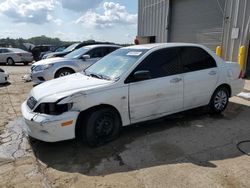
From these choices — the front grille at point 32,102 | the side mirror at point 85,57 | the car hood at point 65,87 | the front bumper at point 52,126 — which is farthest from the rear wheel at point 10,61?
the front bumper at point 52,126

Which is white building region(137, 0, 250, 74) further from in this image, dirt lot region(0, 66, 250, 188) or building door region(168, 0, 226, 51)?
dirt lot region(0, 66, 250, 188)

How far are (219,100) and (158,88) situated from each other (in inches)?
73.8

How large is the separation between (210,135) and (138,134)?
4.25 ft

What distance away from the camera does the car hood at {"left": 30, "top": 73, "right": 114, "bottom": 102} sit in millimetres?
3711

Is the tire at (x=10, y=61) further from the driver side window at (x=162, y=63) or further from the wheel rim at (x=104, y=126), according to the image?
the wheel rim at (x=104, y=126)

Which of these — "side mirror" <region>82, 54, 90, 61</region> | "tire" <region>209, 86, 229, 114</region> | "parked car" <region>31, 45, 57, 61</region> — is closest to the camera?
"tire" <region>209, 86, 229, 114</region>

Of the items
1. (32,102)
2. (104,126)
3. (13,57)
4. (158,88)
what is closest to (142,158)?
(104,126)

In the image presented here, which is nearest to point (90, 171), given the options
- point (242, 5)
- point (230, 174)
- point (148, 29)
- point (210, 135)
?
point (230, 174)

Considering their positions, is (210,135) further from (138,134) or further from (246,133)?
(138,134)

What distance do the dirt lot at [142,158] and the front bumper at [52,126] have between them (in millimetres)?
337

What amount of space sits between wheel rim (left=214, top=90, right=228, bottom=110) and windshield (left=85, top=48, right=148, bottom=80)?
2065 mm

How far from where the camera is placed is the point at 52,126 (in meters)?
3.51

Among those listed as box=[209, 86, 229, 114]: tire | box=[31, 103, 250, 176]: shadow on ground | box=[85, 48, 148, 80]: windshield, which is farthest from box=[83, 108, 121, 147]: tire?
box=[209, 86, 229, 114]: tire

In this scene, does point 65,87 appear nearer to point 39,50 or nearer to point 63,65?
point 63,65
